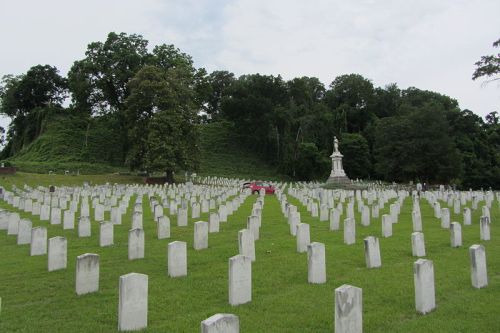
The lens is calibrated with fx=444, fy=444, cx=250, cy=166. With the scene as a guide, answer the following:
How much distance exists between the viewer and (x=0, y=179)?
34.7 m

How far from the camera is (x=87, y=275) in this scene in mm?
6949

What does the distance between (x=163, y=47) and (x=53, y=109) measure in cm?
2004

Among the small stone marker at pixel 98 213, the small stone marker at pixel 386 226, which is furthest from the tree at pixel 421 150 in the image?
the small stone marker at pixel 98 213

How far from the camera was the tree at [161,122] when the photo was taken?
3753 cm

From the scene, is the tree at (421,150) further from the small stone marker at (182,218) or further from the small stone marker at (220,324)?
the small stone marker at (220,324)

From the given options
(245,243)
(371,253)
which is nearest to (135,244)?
(245,243)

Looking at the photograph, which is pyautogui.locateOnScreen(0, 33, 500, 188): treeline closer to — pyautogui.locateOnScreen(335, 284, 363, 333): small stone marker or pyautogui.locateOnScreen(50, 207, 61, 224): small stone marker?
pyautogui.locateOnScreen(50, 207, 61, 224): small stone marker

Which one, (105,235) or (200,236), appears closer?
(200,236)

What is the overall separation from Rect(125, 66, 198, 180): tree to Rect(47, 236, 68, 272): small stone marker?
93.3 ft

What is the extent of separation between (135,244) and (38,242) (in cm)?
247

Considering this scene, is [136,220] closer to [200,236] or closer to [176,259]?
[200,236]

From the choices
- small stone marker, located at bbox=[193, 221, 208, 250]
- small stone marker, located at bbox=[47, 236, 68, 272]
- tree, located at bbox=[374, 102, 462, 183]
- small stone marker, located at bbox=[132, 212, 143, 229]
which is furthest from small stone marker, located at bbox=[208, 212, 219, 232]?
tree, located at bbox=[374, 102, 462, 183]

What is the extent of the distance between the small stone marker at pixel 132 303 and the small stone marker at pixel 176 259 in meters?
2.38

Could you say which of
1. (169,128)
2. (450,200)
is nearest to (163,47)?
(169,128)
